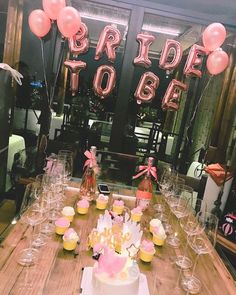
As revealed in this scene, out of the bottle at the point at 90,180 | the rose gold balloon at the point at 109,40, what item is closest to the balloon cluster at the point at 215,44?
the rose gold balloon at the point at 109,40

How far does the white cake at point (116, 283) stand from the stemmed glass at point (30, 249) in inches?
13.7

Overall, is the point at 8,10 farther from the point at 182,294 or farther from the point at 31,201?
the point at 182,294

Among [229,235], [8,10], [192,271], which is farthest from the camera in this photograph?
[8,10]

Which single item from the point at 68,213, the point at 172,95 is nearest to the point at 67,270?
the point at 68,213

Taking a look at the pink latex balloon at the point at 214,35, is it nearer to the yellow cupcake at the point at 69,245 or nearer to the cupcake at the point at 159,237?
the cupcake at the point at 159,237

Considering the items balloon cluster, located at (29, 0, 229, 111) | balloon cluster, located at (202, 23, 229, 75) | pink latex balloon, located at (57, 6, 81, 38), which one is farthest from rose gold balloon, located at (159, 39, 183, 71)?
pink latex balloon, located at (57, 6, 81, 38)

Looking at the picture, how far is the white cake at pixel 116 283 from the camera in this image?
3.37 ft

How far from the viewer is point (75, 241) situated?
1.40m

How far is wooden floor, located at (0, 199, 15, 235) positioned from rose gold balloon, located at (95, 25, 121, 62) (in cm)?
207

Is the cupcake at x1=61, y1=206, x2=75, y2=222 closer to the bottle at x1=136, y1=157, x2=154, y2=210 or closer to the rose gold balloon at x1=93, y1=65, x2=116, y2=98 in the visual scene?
the bottle at x1=136, y1=157, x2=154, y2=210

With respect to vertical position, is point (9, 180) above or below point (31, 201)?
below

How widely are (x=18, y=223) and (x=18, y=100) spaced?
2956mm

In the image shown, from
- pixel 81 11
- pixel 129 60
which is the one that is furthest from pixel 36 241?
pixel 81 11

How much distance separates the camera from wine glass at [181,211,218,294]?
1.31 meters
